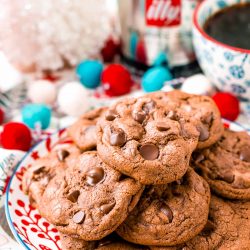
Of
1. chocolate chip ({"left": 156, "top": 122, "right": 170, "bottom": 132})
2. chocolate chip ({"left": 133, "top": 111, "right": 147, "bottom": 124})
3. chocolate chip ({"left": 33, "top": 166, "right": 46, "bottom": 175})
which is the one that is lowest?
chocolate chip ({"left": 33, "top": 166, "right": 46, "bottom": 175})

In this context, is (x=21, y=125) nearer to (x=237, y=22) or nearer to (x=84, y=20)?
(x=84, y=20)

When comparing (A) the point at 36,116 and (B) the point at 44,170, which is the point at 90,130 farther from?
(A) the point at 36,116

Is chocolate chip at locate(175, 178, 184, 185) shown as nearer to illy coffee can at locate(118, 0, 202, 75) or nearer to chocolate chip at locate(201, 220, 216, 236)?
chocolate chip at locate(201, 220, 216, 236)

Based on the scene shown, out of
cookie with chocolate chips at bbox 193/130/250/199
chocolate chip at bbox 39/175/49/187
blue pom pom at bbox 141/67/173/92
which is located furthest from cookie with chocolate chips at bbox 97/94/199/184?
blue pom pom at bbox 141/67/173/92

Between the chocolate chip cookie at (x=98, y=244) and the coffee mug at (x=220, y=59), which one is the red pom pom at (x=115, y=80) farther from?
the chocolate chip cookie at (x=98, y=244)

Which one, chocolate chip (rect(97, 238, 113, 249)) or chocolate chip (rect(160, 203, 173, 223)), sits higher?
chocolate chip (rect(160, 203, 173, 223))

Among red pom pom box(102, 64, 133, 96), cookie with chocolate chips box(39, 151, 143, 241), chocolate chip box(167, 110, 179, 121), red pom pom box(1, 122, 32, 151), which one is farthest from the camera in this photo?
red pom pom box(102, 64, 133, 96)
